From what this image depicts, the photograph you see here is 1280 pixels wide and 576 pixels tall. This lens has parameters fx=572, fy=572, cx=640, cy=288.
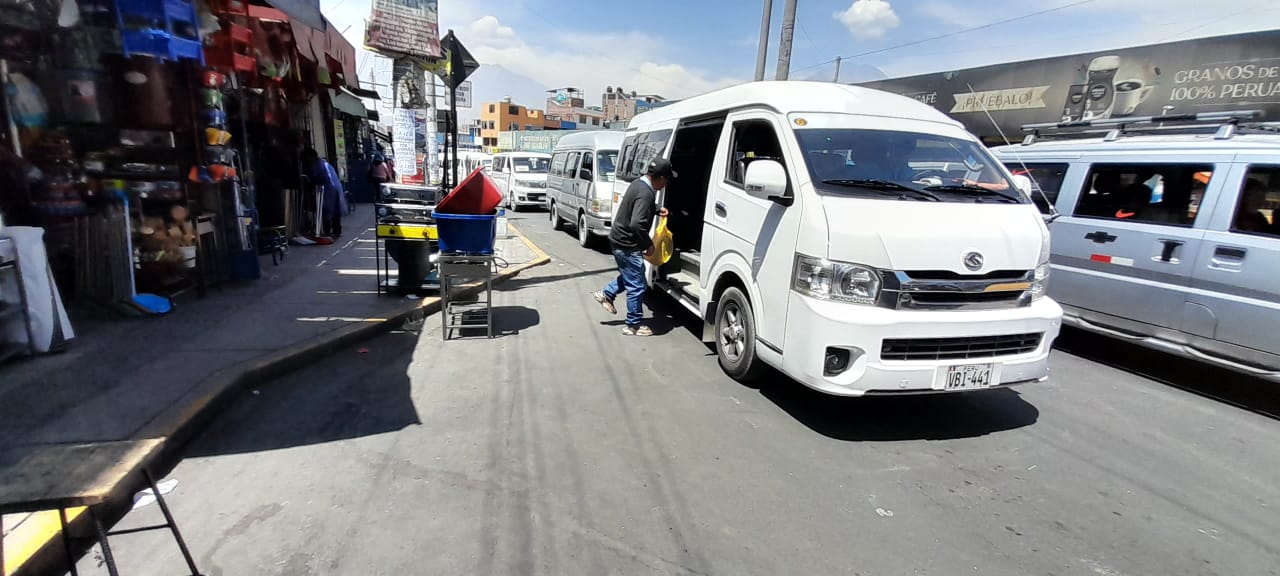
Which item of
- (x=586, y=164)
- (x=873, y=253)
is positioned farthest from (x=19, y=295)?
(x=586, y=164)

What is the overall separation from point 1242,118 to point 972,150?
9.70 ft

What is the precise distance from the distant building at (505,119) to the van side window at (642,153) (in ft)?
264

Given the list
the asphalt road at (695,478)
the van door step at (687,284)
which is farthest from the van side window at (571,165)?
the asphalt road at (695,478)

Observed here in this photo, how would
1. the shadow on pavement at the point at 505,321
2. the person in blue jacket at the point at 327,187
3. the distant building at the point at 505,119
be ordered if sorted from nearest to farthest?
the shadow on pavement at the point at 505,321
the person in blue jacket at the point at 327,187
the distant building at the point at 505,119

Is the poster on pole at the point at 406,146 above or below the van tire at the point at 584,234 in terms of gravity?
above

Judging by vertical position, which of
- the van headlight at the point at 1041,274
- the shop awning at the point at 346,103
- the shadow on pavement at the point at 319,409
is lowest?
the shadow on pavement at the point at 319,409

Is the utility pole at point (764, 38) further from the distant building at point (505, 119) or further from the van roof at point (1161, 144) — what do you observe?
the distant building at point (505, 119)

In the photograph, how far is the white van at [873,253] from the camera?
350 cm

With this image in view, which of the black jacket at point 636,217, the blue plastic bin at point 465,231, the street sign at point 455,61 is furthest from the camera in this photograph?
the street sign at point 455,61

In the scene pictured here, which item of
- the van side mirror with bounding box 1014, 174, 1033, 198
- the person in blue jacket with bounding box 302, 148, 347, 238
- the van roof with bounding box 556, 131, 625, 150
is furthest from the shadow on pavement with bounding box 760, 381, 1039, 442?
the person in blue jacket with bounding box 302, 148, 347, 238

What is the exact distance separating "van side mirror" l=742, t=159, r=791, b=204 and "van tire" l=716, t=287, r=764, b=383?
2.86ft

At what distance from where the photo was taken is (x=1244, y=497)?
10.9 ft

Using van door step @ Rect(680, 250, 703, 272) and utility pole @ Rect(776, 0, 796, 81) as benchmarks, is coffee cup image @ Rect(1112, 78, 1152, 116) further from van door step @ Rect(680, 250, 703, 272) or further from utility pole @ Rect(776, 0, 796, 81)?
van door step @ Rect(680, 250, 703, 272)

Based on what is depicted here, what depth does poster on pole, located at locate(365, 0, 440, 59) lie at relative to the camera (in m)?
10.7
